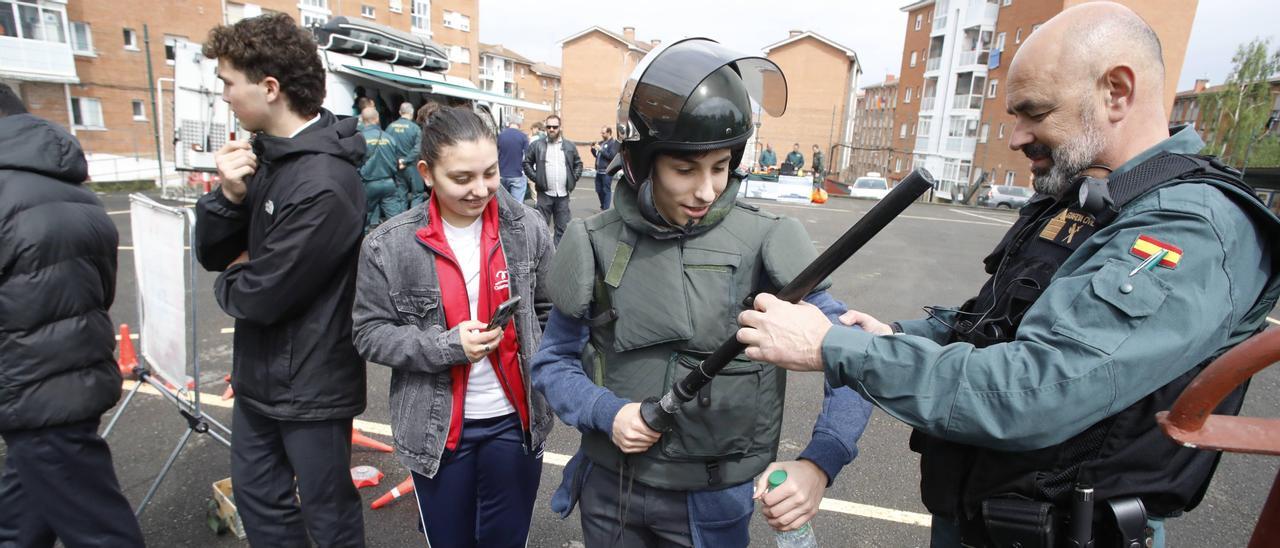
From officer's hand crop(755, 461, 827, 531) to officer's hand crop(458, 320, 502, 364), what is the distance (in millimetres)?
1013

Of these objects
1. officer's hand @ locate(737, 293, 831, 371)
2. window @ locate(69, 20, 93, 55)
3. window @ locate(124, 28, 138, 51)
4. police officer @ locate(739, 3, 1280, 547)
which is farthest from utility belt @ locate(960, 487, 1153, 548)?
window @ locate(124, 28, 138, 51)

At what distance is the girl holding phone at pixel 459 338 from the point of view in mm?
2104

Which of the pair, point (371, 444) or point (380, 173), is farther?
point (380, 173)

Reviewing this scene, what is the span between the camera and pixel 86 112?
91.2ft

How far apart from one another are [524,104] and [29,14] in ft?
76.7

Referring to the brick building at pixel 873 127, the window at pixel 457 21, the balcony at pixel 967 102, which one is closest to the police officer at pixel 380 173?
the window at pixel 457 21

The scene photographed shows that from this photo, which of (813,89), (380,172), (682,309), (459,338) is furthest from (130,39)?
(813,89)

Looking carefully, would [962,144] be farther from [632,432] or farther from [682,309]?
[632,432]

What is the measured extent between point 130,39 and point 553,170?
31.8 meters

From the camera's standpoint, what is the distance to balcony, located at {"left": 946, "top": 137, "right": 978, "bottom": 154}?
4503 centimetres

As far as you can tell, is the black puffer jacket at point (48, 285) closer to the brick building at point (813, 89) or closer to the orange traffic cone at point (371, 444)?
the orange traffic cone at point (371, 444)

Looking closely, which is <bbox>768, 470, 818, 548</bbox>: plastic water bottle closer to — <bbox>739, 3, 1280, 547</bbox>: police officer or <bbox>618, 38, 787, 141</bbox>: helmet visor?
<bbox>739, 3, 1280, 547</bbox>: police officer

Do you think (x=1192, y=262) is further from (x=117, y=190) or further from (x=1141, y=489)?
(x=117, y=190)

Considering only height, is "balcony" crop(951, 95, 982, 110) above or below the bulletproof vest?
above
